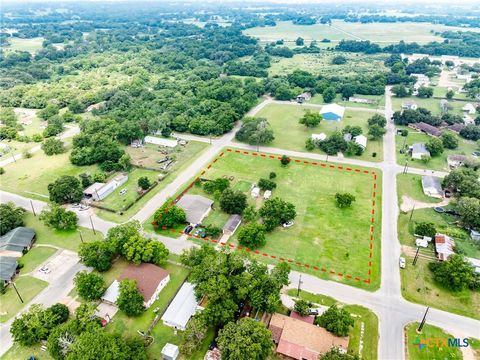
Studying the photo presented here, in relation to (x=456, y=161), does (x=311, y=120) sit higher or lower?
higher

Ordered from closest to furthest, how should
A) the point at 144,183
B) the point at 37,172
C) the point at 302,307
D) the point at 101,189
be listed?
the point at 302,307 → the point at 101,189 → the point at 144,183 → the point at 37,172

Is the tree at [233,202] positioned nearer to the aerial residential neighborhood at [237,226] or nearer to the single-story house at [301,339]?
the aerial residential neighborhood at [237,226]

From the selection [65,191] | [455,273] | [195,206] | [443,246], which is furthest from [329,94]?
[65,191]

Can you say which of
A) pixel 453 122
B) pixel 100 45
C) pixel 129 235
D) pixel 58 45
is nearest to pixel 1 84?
pixel 100 45

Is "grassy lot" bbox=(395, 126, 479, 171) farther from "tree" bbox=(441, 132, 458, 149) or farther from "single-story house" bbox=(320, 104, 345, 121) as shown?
"single-story house" bbox=(320, 104, 345, 121)

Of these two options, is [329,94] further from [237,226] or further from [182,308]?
[182,308]

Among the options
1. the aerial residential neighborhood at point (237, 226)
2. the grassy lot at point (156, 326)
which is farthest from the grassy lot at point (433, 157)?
the grassy lot at point (156, 326)

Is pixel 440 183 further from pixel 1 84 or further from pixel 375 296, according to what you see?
pixel 1 84
